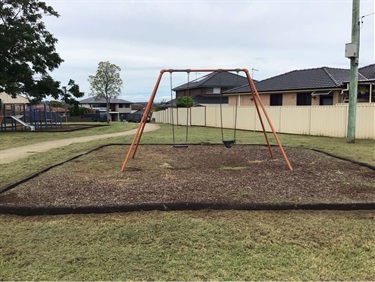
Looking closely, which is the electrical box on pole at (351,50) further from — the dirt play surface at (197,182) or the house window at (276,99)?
the house window at (276,99)

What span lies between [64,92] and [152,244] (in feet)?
73.9

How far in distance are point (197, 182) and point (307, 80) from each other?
66.2 feet

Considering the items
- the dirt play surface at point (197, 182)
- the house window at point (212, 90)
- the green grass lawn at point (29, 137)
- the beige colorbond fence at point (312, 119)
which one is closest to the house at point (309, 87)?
the beige colorbond fence at point (312, 119)

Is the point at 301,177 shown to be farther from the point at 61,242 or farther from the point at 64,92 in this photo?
the point at 64,92

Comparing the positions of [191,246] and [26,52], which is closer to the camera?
[191,246]

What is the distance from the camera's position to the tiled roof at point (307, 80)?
21066 mm

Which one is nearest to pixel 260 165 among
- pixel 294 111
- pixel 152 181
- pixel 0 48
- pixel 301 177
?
pixel 301 177

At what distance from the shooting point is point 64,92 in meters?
23.5

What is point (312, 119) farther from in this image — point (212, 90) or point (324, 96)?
point (212, 90)

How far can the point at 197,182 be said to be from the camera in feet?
17.9

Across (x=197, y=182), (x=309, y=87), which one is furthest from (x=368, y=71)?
(x=197, y=182)

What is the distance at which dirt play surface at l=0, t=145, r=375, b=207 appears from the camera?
4449mm

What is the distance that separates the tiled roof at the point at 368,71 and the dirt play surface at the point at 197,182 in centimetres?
1514

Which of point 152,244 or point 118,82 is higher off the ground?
point 118,82
